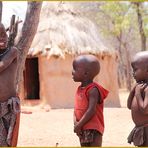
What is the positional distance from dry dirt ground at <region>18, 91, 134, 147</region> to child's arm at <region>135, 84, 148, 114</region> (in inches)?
132

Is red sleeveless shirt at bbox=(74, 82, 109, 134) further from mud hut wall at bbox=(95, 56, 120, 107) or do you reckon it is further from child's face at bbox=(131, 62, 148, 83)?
mud hut wall at bbox=(95, 56, 120, 107)

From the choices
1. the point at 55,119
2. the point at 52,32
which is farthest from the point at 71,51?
the point at 55,119

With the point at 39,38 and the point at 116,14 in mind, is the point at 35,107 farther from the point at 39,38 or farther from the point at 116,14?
the point at 116,14

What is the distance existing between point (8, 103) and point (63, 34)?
1149 centimetres

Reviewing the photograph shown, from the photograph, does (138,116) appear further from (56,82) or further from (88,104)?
(56,82)

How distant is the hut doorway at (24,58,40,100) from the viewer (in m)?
16.8

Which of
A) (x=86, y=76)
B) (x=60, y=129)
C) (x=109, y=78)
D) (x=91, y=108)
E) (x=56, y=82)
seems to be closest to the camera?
(x=91, y=108)

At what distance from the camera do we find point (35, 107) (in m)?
14.6

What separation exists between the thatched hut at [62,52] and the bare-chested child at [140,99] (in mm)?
10783

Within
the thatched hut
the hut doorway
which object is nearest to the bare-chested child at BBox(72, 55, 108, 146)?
the thatched hut

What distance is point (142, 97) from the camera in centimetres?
362

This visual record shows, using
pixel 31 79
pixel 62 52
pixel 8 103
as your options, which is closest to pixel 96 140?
pixel 8 103

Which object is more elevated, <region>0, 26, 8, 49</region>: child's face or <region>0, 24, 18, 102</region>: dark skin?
<region>0, 26, 8, 49</region>: child's face

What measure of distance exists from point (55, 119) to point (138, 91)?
784 cm
